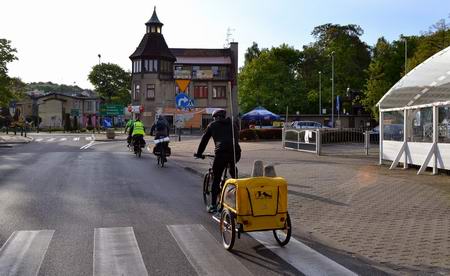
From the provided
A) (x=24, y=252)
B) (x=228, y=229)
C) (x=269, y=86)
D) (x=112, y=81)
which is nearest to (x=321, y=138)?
(x=228, y=229)

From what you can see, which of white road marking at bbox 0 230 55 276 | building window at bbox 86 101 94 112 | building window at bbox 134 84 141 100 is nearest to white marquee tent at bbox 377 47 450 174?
white road marking at bbox 0 230 55 276

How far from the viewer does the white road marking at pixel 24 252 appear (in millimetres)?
Answer: 5504

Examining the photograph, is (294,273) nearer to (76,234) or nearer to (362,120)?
(76,234)

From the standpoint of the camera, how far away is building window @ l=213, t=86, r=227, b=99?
6969 cm

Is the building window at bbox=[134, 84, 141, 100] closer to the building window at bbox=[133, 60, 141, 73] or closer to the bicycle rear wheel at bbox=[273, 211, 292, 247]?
the building window at bbox=[133, 60, 141, 73]

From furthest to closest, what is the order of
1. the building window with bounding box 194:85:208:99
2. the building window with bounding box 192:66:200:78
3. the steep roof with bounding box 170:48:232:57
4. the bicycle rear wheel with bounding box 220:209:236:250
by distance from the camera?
1. the steep roof with bounding box 170:48:232:57
2. the building window with bounding box 192:66:200:78
3. the building window with bounding box 194:85:208:99
4. the bicycle rear wheel with bounding box 220:209:236:250

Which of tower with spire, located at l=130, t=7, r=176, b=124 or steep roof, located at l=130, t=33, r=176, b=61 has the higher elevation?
steep roof, located at l=130, t=33, r=176, b=61

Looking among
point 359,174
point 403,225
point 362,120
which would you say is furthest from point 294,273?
point 362,120

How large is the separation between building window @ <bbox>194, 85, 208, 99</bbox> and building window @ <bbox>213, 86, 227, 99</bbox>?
1.19 m

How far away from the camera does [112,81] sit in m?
105

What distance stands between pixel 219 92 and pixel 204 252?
63909 millimetres

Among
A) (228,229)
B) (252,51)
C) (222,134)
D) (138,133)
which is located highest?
(252,51)

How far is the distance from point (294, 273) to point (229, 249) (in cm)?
119

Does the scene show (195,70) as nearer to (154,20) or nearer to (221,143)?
(154,20)
